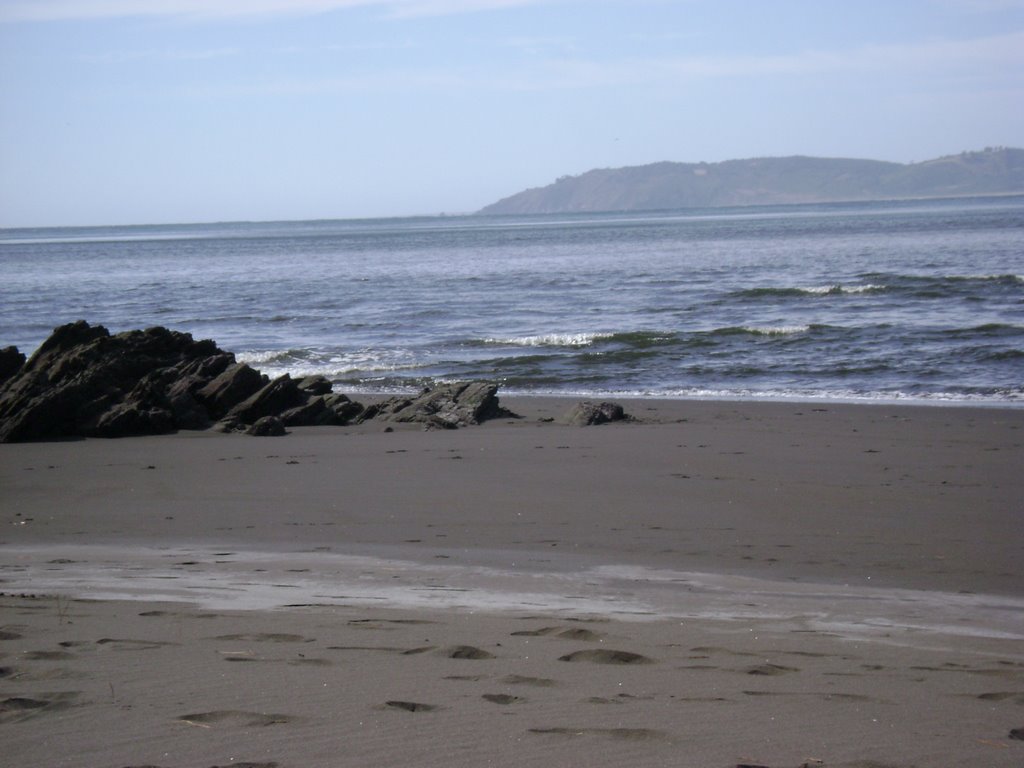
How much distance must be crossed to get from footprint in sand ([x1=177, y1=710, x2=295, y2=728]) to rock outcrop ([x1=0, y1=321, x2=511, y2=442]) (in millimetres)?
8491

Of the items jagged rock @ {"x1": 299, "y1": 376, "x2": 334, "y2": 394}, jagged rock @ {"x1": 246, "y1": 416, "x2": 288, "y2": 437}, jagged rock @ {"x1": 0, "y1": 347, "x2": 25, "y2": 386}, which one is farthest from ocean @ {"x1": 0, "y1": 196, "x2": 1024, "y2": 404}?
jagged rock @ {"x1": 0, "y1": 347, "x2": 25, "y2": 386}

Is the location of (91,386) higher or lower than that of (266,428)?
higher

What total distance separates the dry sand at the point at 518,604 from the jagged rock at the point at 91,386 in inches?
41.9

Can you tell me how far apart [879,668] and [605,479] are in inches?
187

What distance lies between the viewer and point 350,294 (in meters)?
35.3

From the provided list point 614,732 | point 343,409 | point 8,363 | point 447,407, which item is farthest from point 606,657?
point 8,363

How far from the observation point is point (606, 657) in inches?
165

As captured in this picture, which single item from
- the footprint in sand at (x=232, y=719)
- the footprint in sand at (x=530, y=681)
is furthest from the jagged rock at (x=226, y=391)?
the footprint in sand at (x=232, y=719)

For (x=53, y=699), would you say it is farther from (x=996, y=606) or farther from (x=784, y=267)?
(x=784, y=267)

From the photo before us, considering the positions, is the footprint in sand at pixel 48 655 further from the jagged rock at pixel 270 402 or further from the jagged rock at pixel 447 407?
the jagged rock at pixel 270 402

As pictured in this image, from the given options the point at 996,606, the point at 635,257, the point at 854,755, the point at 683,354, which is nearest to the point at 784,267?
the point at 635,257

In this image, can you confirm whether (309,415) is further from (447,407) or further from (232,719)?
(232,719)

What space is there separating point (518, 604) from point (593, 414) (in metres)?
7.10

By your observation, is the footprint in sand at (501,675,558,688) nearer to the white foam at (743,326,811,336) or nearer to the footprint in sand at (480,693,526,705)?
the footprint in sand at (480,693,526,705)
